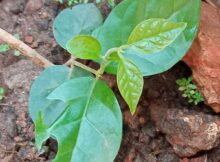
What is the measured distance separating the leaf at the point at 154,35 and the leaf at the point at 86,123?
0.83ft

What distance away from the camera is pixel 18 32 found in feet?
5.76

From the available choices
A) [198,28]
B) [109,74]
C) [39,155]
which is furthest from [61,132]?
[198,28]

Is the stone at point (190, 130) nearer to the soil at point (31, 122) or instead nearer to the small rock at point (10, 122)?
the soil at point (31, 122)

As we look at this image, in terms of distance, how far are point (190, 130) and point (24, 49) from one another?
2.04 feet

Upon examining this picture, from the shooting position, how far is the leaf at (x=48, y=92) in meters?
1.53

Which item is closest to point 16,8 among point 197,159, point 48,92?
point 48,92

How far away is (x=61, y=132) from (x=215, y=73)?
1.73ft

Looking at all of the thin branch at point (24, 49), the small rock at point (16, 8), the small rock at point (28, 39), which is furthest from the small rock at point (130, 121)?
the small rock at point (16, 8)

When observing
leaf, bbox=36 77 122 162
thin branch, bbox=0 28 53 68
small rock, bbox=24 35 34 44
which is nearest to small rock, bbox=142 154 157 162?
leaf, bbox=36 77 122 162

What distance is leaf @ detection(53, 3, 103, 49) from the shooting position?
1.63m

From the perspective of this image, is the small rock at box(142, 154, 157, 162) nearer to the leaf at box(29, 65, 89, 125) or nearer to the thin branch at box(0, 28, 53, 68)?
the leaf at box(29, 65, 89, 125)

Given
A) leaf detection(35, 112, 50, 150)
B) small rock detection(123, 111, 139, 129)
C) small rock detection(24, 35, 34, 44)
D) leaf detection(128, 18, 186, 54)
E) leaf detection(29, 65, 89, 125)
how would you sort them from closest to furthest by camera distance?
1. leaf detection(128, 18, 186, 54)
2. leaf detection(35, 112, 50, 150)
3. leaf detection(29, 65, 89, 125)
4. small rock detection(123, 111, 139, 129)
5. small rock detection(24, 35, 34, 44)

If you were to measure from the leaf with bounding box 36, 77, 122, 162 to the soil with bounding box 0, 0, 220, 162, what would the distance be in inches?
6.7

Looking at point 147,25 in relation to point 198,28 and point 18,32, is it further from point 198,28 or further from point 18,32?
point 18,32
